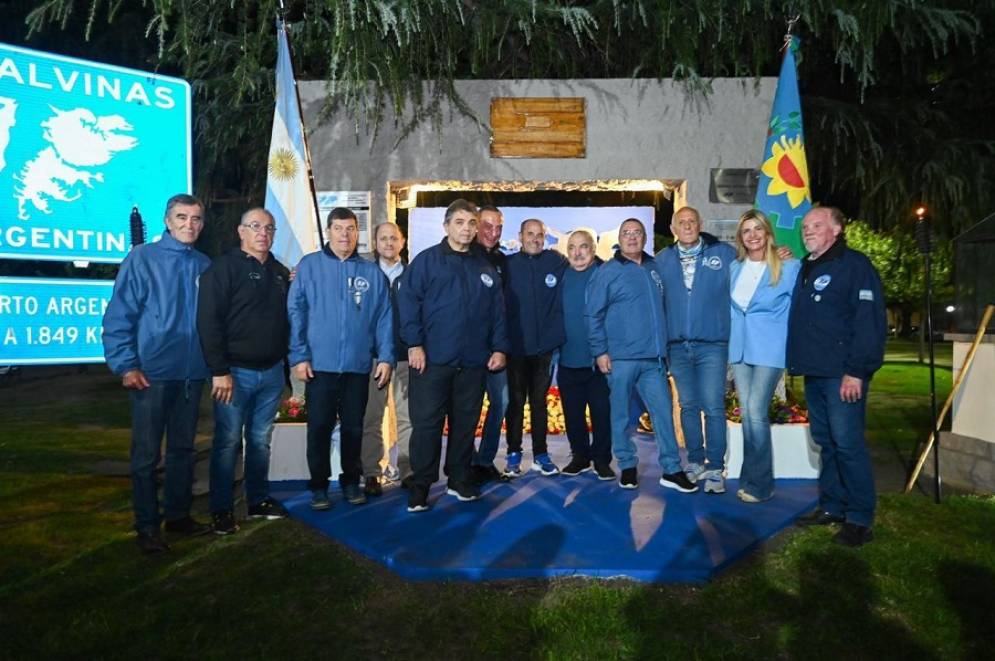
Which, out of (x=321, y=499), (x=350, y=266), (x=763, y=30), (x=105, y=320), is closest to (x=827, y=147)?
(x=763, y=30)

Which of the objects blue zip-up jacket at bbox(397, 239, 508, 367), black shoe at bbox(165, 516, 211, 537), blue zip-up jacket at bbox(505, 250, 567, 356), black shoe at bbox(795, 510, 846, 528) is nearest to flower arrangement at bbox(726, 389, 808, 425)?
black shoe at bbox(795, 510, 846, 528)

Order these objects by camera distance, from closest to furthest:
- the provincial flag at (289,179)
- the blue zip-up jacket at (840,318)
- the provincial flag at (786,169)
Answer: the blue zip-up jacket at (840,318), the provincial flag at (289,179), the provincial flag at (786,169)

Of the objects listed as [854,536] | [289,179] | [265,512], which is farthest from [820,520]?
[289,179]

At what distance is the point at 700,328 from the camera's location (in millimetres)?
5078

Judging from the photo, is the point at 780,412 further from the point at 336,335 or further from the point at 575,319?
the point at 336,335

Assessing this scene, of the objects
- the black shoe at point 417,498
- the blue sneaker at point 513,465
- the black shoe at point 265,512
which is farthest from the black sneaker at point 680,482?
the black shoe at point 265,512

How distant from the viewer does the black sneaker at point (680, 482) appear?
16.9 feet

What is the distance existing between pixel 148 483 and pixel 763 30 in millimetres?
6485

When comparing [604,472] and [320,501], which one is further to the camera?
[604,472]

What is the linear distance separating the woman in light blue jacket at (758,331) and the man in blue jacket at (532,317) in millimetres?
1342

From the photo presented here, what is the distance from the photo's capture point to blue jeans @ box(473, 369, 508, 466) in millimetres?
5441

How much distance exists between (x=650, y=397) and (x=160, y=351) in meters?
3.29

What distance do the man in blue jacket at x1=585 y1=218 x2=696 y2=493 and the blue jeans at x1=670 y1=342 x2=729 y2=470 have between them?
0.16 metres

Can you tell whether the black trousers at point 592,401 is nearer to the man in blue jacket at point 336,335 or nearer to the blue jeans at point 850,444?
the man in blue jacket at point 336,335
